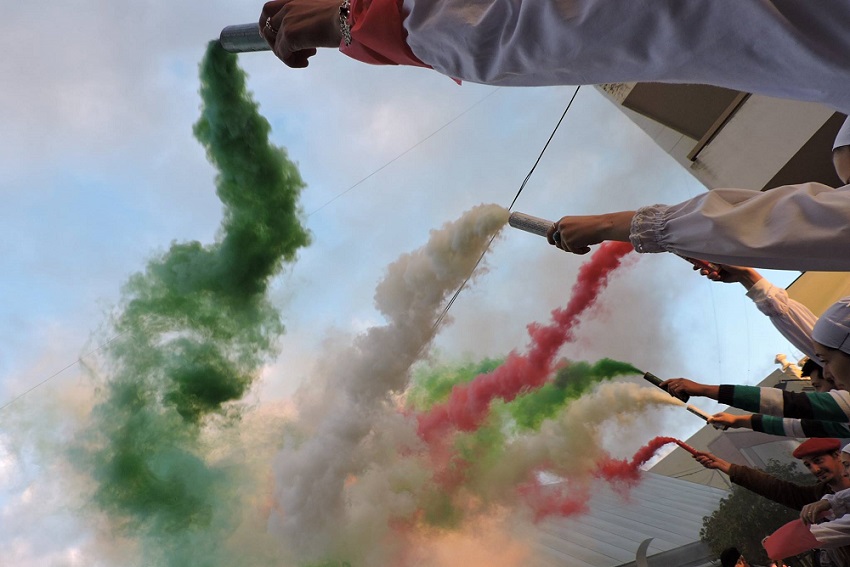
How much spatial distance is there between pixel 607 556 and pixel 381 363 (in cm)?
539

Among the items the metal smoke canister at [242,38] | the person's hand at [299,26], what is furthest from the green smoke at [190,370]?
the person's hand at [299,26]

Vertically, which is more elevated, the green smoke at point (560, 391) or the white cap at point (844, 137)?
the green smoke at point (560, 391)

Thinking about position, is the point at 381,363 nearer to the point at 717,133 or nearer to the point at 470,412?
the point at 470,412

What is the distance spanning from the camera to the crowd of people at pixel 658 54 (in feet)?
3.33

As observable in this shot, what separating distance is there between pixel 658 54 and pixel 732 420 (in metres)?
5.47

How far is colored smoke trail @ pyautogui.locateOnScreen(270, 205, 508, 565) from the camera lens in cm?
788

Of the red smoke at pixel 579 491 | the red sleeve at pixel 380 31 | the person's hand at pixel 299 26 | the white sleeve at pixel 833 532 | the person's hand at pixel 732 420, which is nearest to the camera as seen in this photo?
the red sleeve at pixel 380 31

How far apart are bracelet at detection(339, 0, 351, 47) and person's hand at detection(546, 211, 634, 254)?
136 cm

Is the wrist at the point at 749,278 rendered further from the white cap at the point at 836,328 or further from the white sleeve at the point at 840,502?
the white sleeve at the point at 840,502

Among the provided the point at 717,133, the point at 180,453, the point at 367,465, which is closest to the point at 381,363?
the point at 367,465

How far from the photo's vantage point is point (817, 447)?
5.74 m

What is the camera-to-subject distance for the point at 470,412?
9.61m

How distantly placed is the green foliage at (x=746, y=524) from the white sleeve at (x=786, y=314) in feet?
19.0

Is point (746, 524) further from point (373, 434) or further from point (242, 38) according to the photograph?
point (242, 38)
